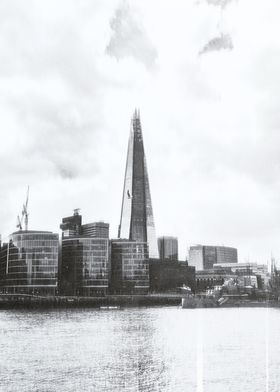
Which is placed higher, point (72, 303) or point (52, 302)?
point (52, 302)

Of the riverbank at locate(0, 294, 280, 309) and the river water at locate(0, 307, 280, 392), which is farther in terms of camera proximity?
the riverbank at locate(0, 294, 280, 309)

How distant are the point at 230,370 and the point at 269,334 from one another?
3122 cm

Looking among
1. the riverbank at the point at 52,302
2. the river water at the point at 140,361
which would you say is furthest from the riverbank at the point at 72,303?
the river water at the point at 140,361

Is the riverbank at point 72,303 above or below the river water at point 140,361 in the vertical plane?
above

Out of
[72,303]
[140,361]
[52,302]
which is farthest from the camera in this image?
[72,303]

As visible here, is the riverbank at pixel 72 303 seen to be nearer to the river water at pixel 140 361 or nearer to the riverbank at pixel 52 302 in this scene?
the riverbank at pixel 52 302

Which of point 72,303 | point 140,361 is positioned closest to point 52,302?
point 72,303

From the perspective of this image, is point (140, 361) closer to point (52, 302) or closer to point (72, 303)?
point (52, 302)

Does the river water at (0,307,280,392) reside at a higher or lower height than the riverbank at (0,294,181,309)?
lower

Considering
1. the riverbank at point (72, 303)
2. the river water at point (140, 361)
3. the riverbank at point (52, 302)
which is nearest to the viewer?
the river water at point (140, 361)

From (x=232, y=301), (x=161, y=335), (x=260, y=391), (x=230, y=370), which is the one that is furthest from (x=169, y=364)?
(x=232, y=301)

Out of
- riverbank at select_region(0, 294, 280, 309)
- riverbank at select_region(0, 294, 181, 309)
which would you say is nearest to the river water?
riverbank at select_region(0, 294, 280, 309)

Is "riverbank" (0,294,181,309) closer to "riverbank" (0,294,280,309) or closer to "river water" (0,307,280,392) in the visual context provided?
"riverbank" (0,294,280,309)

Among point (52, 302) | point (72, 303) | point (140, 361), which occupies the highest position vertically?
point (52, 302)
